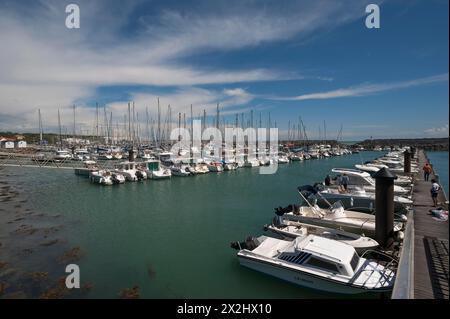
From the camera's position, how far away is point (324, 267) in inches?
469

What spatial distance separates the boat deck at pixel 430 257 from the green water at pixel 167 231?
3910 millimetres

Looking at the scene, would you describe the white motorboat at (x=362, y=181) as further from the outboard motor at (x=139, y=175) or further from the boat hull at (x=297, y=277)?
the outboard motor at (x=139, y=175)

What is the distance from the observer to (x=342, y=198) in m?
25.1

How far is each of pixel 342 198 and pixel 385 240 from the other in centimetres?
1136

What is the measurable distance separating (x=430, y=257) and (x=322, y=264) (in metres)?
3.81

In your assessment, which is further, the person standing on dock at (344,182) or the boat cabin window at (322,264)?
the person standing on dock at (344,182)

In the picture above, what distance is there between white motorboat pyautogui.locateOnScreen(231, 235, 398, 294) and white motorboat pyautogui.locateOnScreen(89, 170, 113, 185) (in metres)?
33.2

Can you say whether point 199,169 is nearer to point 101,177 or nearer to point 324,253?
point 101,177

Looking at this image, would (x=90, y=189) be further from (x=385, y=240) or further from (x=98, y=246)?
(x=385, y=240)

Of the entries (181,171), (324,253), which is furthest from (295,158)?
(324,253)

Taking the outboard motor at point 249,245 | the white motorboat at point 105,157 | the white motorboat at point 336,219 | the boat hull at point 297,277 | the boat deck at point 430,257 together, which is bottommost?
the boat hull at point 297,277

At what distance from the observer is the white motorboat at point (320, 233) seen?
46.8ft

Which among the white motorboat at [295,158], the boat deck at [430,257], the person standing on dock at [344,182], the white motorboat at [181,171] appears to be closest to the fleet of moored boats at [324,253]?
the boat deck at [430,257]
